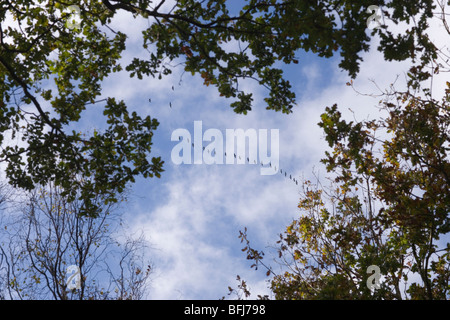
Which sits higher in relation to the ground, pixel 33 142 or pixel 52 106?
pixel 52 106

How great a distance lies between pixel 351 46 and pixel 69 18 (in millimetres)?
6592

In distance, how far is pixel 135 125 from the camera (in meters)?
8.12

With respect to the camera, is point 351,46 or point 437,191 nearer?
point 351,46

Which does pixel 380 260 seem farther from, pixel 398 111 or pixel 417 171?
pixel 398 111

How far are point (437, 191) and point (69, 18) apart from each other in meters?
8.83

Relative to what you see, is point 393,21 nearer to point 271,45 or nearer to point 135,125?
point 271,45

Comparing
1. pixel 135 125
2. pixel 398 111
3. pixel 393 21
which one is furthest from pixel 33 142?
pixel 398 111

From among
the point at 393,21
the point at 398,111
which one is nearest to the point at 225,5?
the point at 393,21

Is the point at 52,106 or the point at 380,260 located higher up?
the point at 52,106
